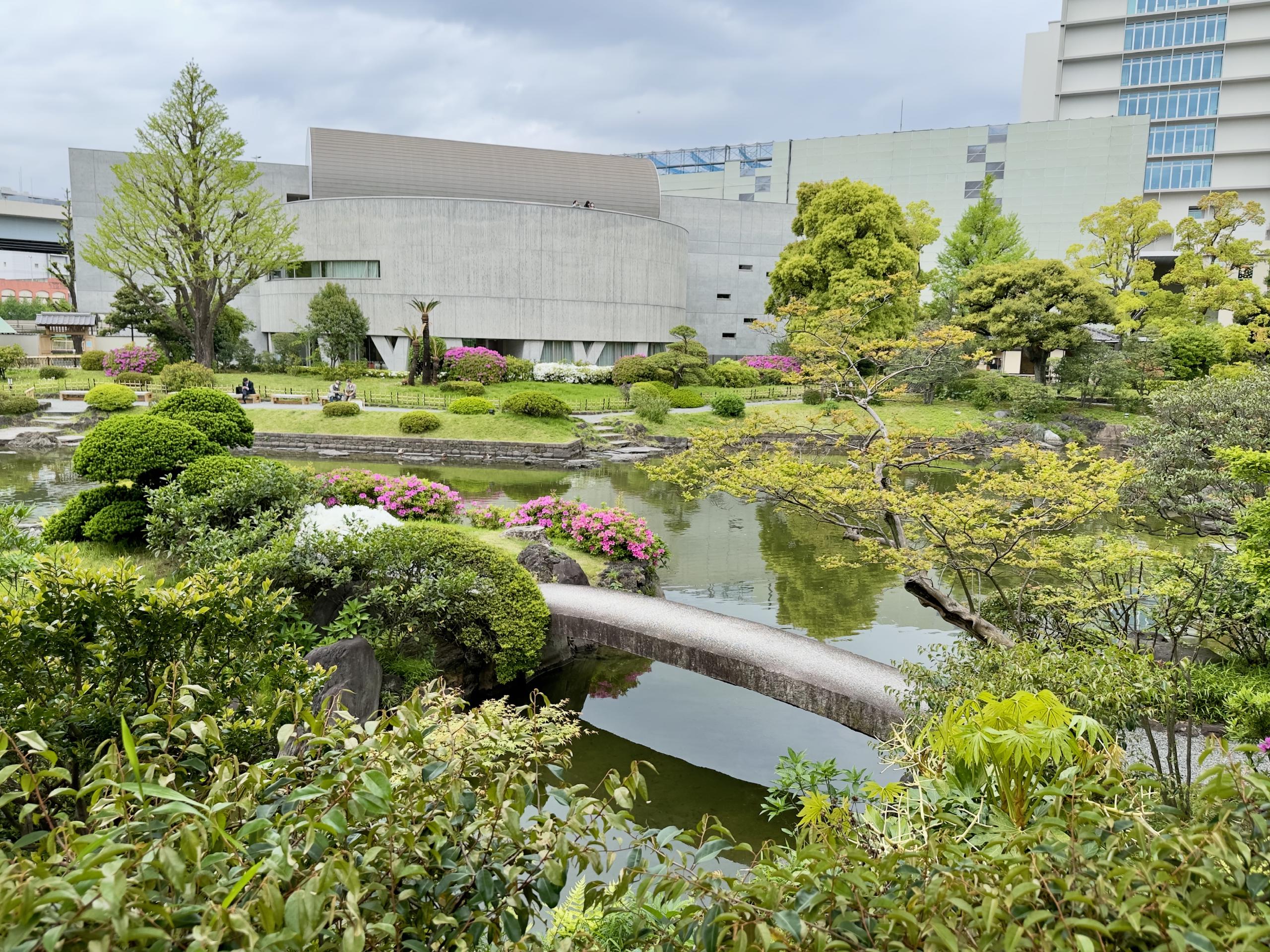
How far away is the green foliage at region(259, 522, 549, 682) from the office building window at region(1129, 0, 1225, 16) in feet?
191

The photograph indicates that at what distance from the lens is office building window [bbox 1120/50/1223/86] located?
159ft

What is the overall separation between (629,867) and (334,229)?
36871mm

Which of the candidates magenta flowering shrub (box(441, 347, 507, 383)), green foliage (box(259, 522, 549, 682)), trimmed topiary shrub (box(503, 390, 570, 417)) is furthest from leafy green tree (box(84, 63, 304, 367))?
green foliage (box(259, 522, 549, 682))

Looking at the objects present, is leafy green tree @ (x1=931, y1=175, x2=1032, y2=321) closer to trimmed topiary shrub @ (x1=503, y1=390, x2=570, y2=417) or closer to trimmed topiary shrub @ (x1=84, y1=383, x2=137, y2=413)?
trimmed topiary shrub @ (x1=503, y1=390, x2=570, y2=417)

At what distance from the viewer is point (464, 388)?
94.6 ft

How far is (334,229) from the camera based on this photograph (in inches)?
1367

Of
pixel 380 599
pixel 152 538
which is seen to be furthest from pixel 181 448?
pixel 380 599

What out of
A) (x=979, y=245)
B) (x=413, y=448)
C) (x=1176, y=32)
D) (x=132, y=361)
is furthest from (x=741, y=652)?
(x=1176, y=32)

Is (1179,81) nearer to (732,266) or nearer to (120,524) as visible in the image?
(732,266)

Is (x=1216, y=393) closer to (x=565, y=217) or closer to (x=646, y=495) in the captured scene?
(x=646, y=495)

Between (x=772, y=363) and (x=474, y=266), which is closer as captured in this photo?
(x=474, y=266)

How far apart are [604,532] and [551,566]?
188 centimetres

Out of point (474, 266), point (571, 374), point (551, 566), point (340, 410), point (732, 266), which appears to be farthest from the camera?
point (732, 266)

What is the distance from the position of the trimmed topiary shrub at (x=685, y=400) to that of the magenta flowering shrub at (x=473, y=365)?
6.58m
